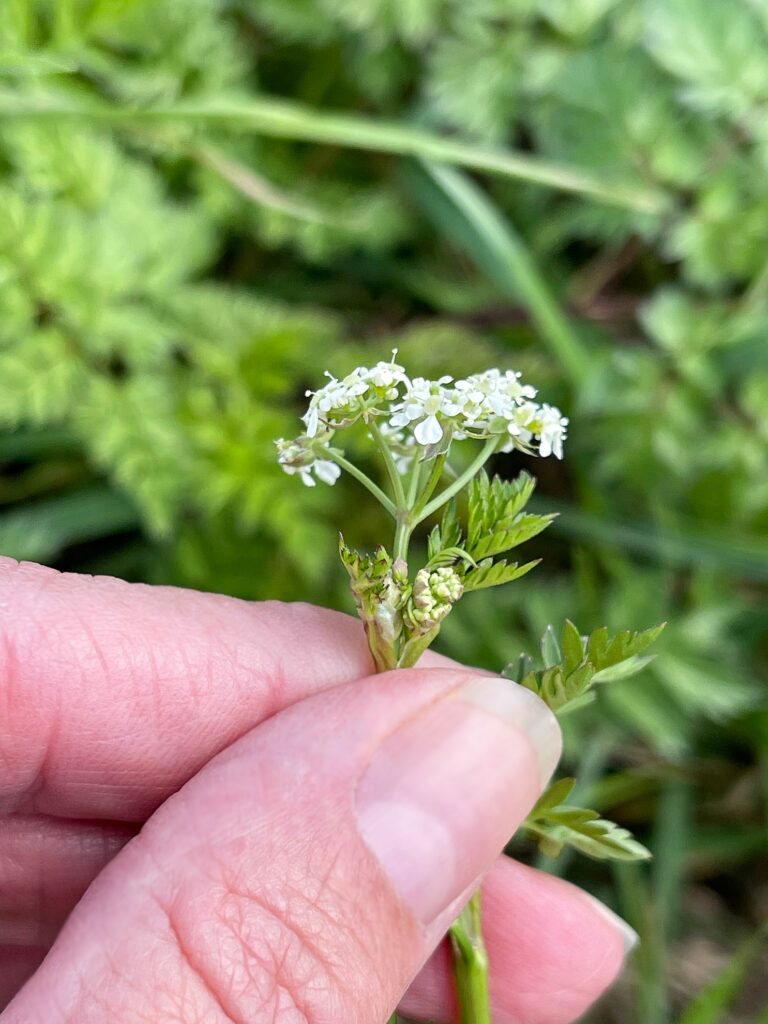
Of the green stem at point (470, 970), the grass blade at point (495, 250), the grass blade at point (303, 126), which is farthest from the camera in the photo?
the grass blade at point (495, 250)

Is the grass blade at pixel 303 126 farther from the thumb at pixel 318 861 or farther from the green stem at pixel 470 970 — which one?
the green stem at pixel 470 970

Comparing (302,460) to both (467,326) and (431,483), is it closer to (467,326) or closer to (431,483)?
(431,483)

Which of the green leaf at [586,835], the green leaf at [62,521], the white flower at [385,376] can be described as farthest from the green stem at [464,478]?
the green leaf at [62,521]

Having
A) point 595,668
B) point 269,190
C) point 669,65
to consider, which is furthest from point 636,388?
point 595,668

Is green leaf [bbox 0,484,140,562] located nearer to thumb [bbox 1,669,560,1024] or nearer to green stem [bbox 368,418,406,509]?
thumb [bbox 1,669,560,1024]

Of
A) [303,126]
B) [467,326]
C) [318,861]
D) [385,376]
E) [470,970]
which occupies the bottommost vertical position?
[470,970]

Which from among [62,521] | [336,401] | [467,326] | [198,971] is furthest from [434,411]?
[467,326]

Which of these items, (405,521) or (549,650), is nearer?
(405,521)
